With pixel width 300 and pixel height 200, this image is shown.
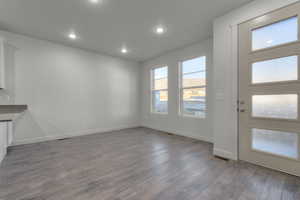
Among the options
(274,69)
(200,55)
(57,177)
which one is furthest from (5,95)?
(274,69)

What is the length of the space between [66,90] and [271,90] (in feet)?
16.3

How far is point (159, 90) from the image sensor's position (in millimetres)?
5340

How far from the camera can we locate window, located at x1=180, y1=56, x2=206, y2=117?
155 inches

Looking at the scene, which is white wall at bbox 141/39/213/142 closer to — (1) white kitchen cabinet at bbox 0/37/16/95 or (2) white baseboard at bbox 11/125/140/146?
(2) white baseboard at bbox 11/125/140/146

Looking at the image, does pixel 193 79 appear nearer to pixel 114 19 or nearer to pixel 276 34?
pixel 276 34

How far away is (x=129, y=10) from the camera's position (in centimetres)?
254

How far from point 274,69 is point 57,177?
379 centimetres

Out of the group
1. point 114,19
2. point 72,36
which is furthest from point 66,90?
point 114,19

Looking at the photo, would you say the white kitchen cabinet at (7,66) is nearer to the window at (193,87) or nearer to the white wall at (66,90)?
the white wall at (66,90)

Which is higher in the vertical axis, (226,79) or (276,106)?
(226,79)

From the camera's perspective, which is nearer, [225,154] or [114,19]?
[225,154]

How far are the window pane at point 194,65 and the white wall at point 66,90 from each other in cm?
235

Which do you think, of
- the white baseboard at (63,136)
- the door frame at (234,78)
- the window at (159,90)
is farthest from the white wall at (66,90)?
the door frame at (234,78)

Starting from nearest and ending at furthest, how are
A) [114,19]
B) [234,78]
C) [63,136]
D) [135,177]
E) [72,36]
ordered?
[135,177] < [234,78] < [114,19] < [72,36] < [63,136]
